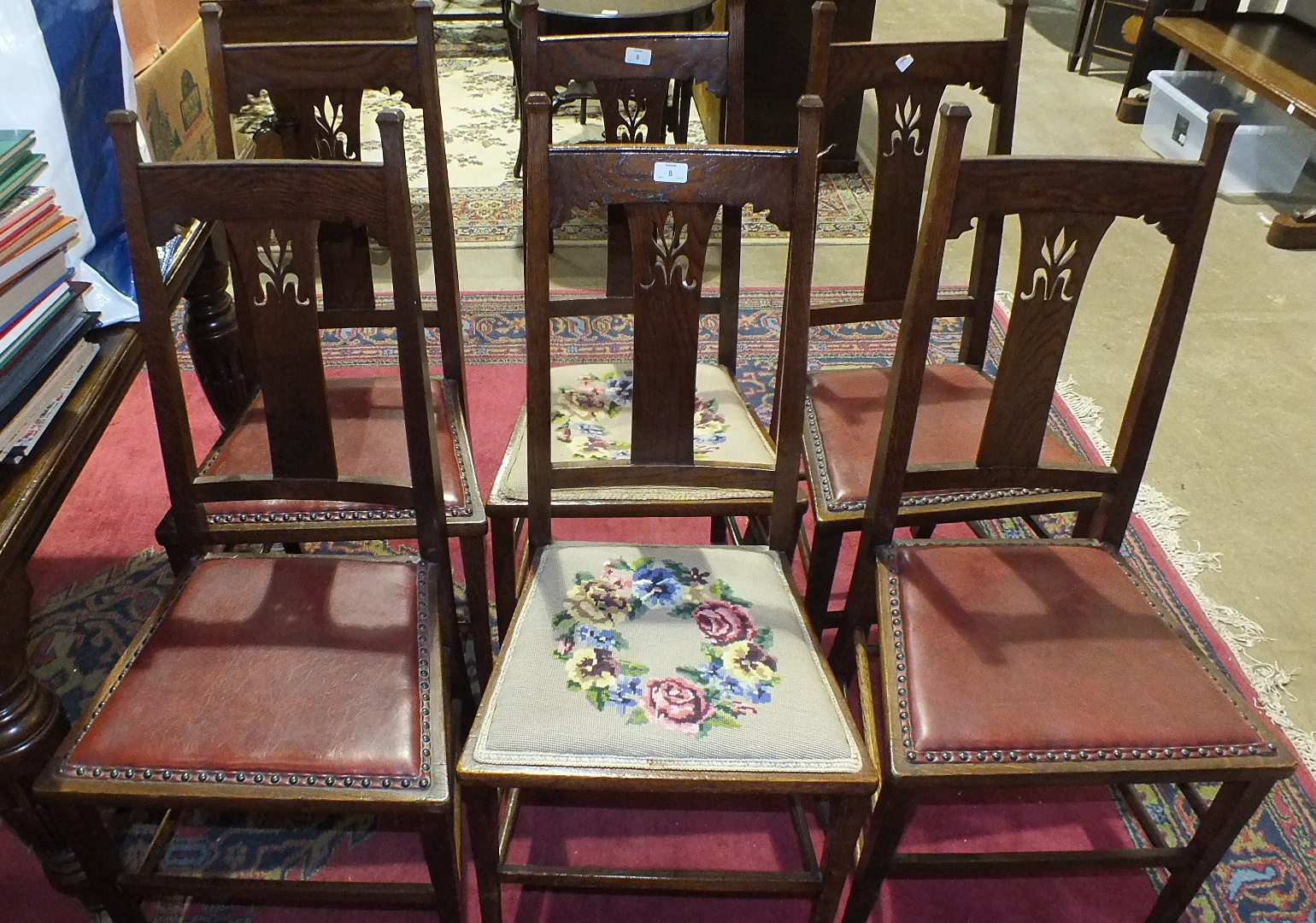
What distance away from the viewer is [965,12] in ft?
19.5

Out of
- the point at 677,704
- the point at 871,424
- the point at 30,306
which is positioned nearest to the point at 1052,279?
the point at 871,424

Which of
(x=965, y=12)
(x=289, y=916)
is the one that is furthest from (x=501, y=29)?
(x=289, y=916)

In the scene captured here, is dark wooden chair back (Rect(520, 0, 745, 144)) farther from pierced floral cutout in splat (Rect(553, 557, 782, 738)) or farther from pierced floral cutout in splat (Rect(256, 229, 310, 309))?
pierced floral cutout in splat (Rect(553, 557, 782, 738))

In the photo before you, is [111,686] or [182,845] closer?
[111,686]

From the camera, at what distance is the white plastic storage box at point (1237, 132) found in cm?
361

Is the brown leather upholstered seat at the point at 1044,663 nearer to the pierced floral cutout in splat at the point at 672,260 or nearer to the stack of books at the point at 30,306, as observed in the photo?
the pierced floral cutout in splat at the point at 672,260

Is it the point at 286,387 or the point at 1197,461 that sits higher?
the point at 286,387

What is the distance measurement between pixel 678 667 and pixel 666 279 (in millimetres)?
508

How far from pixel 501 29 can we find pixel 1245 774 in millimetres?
5673

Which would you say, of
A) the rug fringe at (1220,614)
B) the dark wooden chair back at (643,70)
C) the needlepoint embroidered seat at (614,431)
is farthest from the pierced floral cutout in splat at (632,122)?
the rug fringe at (1220,614)

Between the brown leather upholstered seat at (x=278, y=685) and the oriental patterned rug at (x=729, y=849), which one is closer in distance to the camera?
the brown leather upholstered seat at (x=278, y=685)

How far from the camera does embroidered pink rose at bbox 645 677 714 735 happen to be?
3.60 ft

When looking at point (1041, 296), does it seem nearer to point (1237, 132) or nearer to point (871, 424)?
point (871, 424)

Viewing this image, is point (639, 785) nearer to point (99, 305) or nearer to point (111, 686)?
point (111, 686)
